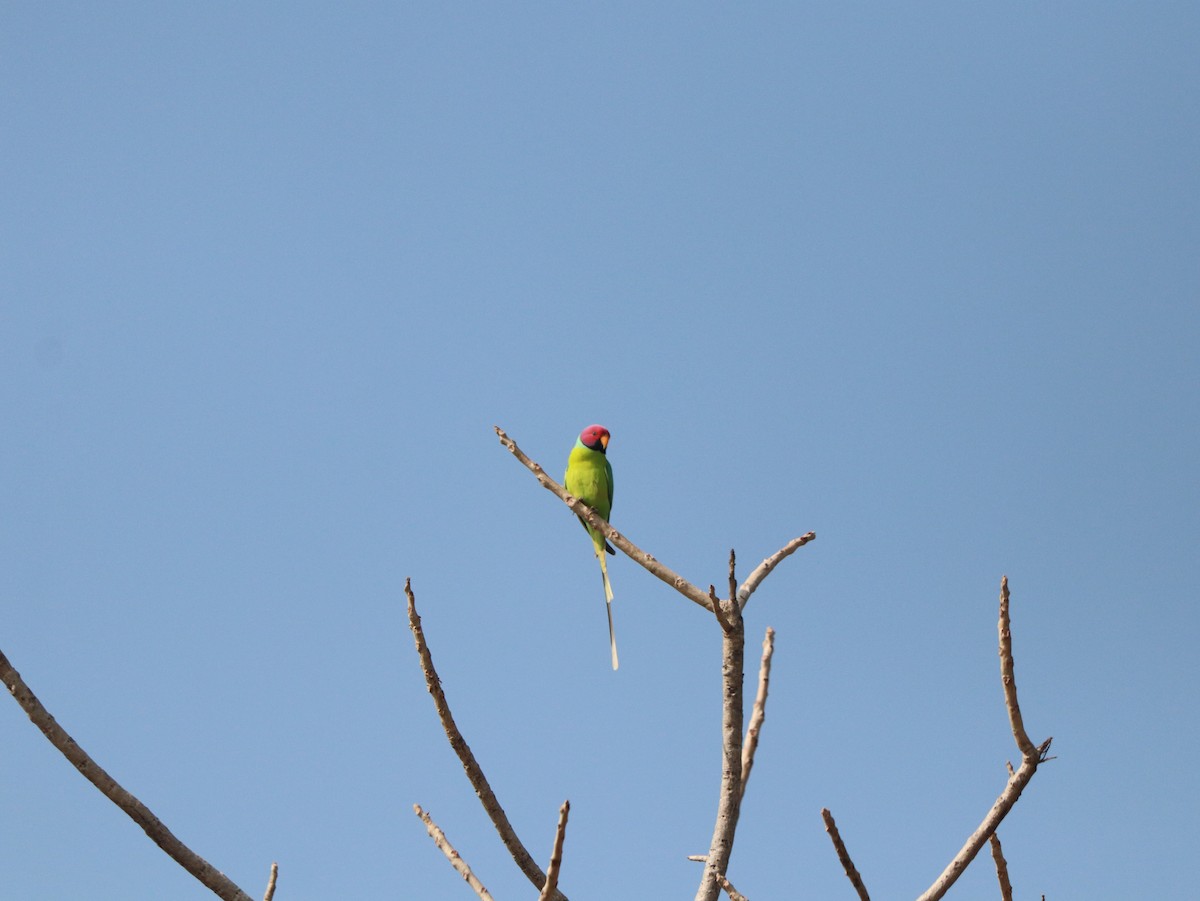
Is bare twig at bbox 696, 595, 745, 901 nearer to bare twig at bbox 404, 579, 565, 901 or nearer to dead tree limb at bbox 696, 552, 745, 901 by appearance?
dead tree limb at bbox 696, 552, 745, 901

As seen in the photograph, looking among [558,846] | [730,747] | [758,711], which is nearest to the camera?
[558,846]

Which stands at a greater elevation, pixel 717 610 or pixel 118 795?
pixel 717 610

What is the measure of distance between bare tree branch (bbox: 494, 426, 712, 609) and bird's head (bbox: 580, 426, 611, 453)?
295cm

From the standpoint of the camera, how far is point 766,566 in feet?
10.8

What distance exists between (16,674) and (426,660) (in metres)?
0.97

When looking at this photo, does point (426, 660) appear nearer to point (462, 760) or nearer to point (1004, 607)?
point (462, 760)

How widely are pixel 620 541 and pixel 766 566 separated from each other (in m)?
0.57

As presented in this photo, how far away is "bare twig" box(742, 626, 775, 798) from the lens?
3.29 m

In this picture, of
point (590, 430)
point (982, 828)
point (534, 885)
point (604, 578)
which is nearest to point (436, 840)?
point (534, 885)

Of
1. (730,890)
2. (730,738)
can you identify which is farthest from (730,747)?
(730,890)

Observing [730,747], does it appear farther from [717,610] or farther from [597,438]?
[597,438]

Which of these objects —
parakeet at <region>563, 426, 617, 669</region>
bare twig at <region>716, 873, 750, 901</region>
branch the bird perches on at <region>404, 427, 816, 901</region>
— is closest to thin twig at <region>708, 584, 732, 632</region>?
branch the bird perches on at <region>404, 427, 816, 901</region>

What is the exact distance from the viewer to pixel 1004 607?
2.66 meters

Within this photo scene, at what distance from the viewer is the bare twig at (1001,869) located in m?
2.88
